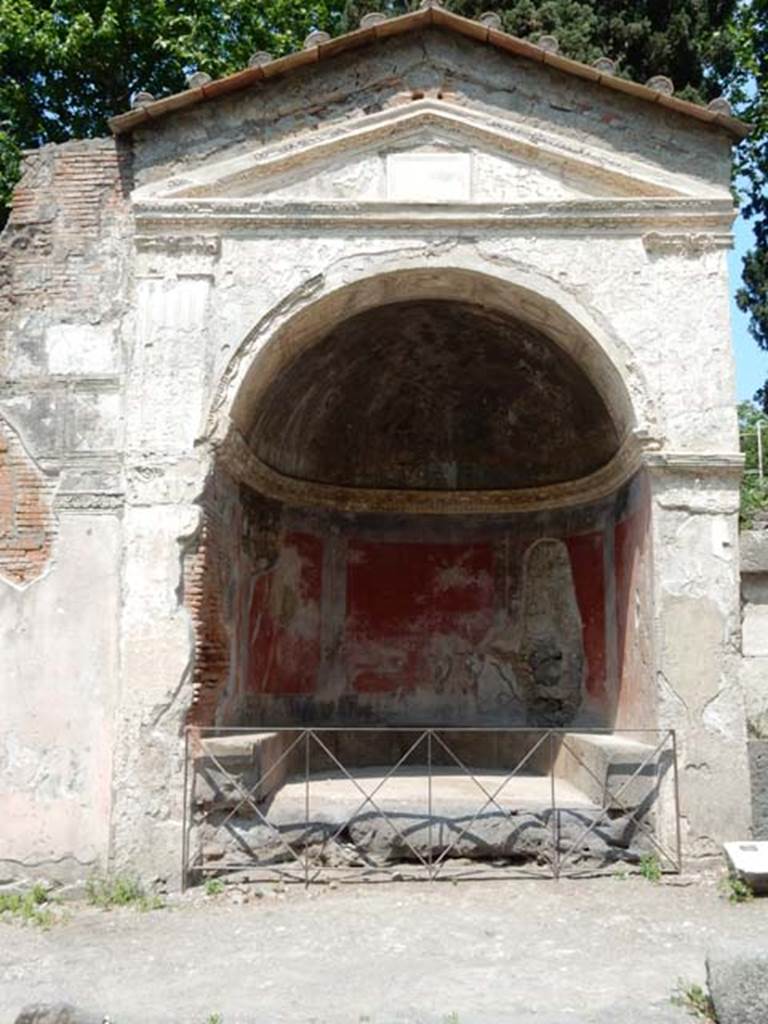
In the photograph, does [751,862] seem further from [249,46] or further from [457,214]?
[249,46]

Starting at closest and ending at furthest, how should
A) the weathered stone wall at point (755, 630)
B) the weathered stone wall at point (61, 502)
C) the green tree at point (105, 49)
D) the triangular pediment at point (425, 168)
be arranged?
1. the weathered stone wall at point (61, 502)
2. the triangular pediment at point (425, 168)
3. the weathered stone wall at point (755, 630)
4. the green tree at point (105, 49)

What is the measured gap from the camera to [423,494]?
11.3 metres

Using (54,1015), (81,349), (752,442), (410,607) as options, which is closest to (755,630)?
(410,607)

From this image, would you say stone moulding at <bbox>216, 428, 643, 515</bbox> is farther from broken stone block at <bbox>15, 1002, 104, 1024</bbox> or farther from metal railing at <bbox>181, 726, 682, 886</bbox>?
broken stone block at <bbox>15, 1002, 104, 1024</bbox>

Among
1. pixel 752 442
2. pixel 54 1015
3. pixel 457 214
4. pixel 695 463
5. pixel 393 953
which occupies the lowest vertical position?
pixel 393 953

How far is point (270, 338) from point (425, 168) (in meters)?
1.91

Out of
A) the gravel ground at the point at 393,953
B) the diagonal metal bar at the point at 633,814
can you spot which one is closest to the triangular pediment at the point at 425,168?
the diagonal metal bar at the point at 633,814

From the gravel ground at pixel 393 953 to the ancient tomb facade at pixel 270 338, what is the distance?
31.7 inches

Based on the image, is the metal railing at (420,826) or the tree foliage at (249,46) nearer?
the metal railing at (420,826)

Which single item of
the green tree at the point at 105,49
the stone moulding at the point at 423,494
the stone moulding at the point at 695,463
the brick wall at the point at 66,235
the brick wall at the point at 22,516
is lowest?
the brick wall at the point at 22,516

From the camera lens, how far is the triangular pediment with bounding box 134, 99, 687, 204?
789 centimetres

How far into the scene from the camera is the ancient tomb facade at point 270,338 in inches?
281

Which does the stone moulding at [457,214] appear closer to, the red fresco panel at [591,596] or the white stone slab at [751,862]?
the red fresco panel at [591,596]

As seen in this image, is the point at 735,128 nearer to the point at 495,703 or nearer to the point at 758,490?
the point at 495,703
